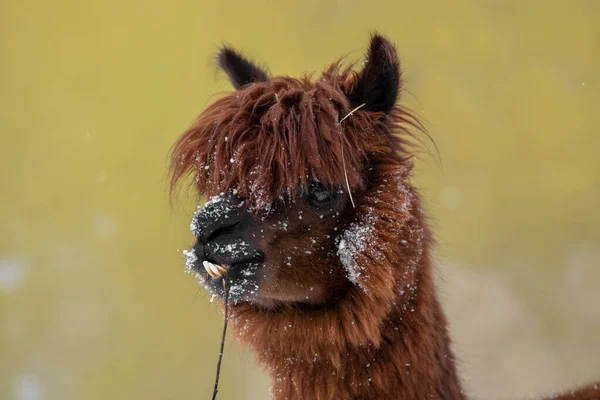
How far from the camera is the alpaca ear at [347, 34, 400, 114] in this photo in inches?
70.4

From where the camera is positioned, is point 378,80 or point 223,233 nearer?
point 223,233

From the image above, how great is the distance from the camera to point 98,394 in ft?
19.7

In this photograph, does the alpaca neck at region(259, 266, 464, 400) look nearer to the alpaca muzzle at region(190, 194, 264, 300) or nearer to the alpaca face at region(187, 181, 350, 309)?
the alpaca face at region(187, 181, 350, 309)

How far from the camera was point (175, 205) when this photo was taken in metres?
6.14

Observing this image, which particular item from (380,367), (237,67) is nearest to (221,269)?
(380,367)

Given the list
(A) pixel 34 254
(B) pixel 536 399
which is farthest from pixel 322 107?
(A) pixel 34 254

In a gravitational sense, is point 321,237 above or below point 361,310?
above

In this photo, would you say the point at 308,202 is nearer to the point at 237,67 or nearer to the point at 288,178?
the point at 288,178

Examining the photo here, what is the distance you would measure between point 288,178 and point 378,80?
49 centimetres

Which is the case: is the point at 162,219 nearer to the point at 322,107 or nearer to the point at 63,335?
the point at 63,335

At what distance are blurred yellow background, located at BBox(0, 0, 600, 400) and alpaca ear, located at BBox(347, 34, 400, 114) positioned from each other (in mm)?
4110

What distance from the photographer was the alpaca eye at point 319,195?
1.76 metres

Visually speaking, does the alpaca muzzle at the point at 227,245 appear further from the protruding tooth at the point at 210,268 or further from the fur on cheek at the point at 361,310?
the fur on cheek at the point at 361,310

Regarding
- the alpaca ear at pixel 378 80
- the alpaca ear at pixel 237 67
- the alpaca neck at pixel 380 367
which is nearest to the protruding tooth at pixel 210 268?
the alpaca neck at pixel 380 367
